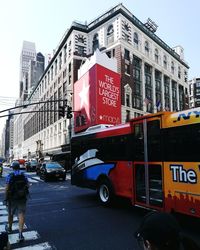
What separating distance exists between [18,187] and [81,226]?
2.34m

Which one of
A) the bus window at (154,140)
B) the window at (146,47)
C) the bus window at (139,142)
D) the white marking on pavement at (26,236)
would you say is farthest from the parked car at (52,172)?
the window at (146,47)

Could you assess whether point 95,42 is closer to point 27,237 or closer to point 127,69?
point 127,69

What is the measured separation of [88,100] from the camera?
45.7m

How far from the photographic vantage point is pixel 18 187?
750 centimetres

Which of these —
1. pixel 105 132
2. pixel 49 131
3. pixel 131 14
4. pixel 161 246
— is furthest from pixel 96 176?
pixel 49 131

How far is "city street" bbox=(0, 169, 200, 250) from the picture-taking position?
6777mm

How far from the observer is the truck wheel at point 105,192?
11281 mm

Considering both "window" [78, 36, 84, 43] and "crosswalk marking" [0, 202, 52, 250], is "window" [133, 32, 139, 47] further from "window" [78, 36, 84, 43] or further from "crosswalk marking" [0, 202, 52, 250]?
"crosswalk marking" [0, 202, 52, 250]

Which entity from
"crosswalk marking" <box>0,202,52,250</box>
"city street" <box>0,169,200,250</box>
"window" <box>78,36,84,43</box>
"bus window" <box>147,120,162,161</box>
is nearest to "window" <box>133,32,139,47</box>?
"window" <box>78,36,84,43</box>

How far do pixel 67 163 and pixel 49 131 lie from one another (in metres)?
29.6

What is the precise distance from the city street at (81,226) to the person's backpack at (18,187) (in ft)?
3.59

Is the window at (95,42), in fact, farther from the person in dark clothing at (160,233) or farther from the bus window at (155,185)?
the person in dark clothing at (160,233)

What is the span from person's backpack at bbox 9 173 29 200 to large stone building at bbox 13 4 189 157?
36.6m

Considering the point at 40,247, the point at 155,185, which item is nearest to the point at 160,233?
the point at 40,247
